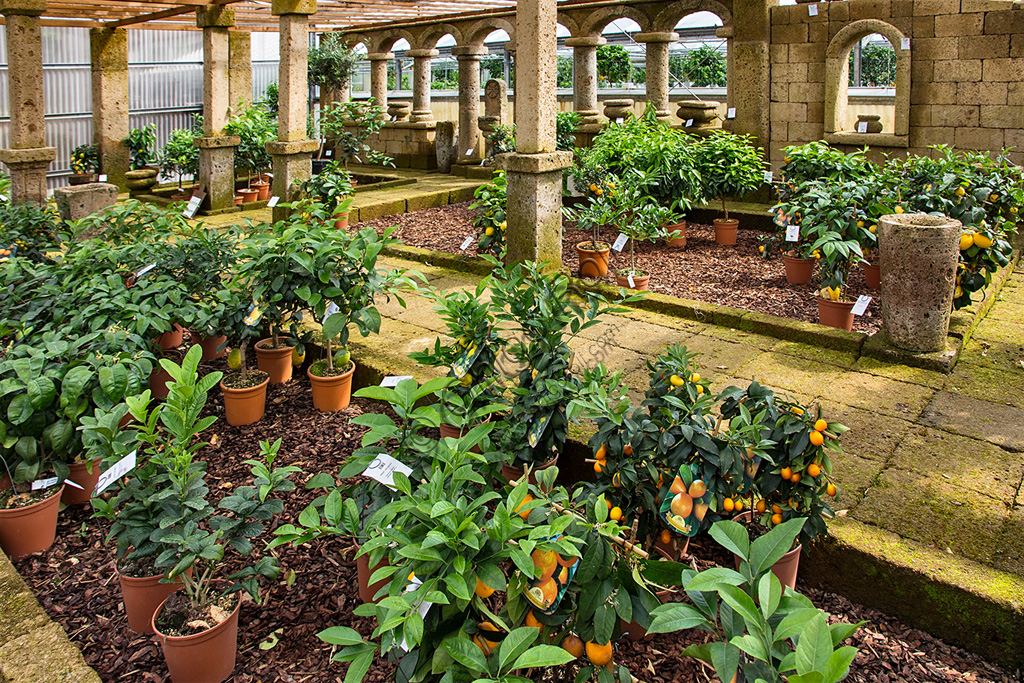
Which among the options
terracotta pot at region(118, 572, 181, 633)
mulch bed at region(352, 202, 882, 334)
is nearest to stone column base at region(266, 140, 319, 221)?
mulch bed at region(352, 202, 882, 334)

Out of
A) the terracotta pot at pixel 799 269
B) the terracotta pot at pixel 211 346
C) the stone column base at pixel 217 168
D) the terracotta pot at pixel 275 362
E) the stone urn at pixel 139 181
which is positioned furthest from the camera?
the stone urn at pixel 139 181

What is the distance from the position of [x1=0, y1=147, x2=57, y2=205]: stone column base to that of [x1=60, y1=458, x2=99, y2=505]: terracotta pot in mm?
5688

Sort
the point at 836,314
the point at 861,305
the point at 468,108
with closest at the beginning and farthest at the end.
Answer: the point at 861,305, the point at 836,314, the point at 468,108

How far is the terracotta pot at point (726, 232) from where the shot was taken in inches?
286

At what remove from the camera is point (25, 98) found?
745 cm

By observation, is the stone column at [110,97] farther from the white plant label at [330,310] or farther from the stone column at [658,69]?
the white plant label at [330,310]

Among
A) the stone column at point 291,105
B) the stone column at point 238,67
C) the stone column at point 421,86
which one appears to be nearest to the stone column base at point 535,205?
the stone column at point 291,105

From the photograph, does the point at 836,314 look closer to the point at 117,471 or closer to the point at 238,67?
the point at 117,471

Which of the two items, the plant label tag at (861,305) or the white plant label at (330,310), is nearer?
the white plant label at (330,310)

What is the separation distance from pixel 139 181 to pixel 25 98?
340 centimetres

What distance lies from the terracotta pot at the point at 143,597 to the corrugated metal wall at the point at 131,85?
42.9ft

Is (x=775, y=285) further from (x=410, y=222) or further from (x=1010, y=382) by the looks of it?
(x=410, y=222)

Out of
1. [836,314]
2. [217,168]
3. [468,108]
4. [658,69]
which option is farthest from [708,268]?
[468,108]

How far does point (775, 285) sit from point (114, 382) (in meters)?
4.72
